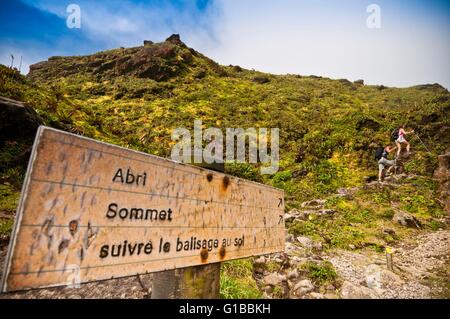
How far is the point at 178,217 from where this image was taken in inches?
53.1

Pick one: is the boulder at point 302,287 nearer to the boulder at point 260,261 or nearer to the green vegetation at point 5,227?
the boulder at point 260,261

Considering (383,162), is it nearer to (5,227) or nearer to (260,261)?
(260,261)

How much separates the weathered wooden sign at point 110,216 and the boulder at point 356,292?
11.9ft

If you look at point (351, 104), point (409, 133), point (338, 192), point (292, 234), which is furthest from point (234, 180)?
point (351, 104)

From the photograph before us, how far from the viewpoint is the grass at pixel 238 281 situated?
354 cm

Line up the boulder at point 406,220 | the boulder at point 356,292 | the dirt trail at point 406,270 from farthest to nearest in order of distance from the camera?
the boulder at point 406,220
the dirt trail at point 406,270
the boulder at point 356,292

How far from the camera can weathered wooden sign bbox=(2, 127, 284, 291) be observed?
0.88 meters

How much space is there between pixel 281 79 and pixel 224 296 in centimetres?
3307

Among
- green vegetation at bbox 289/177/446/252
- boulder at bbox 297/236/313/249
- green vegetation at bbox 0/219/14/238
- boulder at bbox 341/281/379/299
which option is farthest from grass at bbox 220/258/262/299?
green vegetation at bbox 289/177/446/252

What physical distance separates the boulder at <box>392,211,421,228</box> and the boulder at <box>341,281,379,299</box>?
16.4 ft

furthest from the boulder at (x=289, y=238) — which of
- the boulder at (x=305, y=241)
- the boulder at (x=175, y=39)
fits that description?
the boulder at (x=175, y=39)

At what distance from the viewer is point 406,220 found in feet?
27.9

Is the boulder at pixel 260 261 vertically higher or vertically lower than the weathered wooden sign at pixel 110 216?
lower
